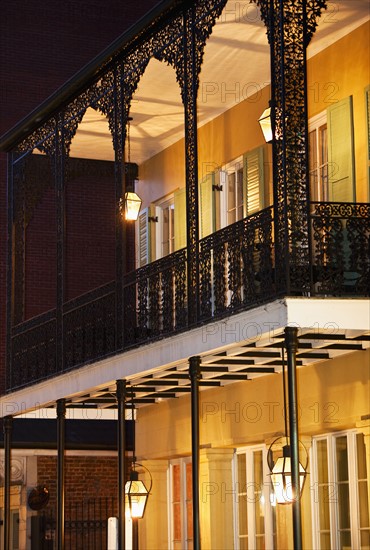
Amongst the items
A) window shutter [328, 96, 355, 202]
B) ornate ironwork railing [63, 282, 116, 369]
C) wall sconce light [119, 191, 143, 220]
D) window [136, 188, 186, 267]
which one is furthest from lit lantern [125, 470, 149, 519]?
window shutter [328, 96, 355, 202]

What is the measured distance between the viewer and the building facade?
36.9 feet

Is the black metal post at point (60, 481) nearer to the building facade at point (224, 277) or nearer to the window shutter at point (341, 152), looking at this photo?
the building facade at point (224, 277)

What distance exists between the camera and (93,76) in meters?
15.5

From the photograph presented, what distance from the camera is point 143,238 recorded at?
18906 mm

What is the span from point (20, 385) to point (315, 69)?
622 cm

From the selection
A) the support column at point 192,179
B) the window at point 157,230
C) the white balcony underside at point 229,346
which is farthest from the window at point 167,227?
the support column at point 192,179

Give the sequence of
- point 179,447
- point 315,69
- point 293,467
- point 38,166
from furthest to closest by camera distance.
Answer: point 38,166 → point 179,447 → point 315,69 → point 293,467

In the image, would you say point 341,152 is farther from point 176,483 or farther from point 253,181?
point 176,483

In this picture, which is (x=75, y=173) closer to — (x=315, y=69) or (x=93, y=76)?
(x=93, y=76)

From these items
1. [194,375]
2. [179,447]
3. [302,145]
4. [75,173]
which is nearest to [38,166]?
[75,173]

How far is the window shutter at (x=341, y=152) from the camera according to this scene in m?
13.3

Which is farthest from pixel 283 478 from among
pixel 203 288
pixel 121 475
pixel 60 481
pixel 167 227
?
pixel 167 227

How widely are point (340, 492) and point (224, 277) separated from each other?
308 cm

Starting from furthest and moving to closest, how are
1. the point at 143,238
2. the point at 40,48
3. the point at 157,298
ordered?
the point at 40,48 < the point at 143,238 < the point at 157,298
